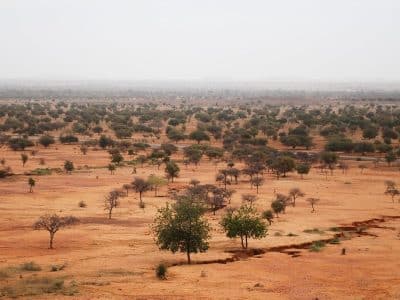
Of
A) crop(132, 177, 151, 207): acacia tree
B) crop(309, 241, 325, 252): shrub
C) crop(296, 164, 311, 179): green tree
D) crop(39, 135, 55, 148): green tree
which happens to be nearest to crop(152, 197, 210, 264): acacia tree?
crop(309, 241, 325, 252): shrub

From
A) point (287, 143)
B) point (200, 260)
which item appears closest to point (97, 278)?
Result: point (200, 260)

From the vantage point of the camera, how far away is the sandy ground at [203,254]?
32531 millimetres

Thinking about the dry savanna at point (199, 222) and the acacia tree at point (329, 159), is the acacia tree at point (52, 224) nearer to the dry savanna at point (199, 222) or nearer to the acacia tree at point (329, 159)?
the dry savanna at point (199, 222)

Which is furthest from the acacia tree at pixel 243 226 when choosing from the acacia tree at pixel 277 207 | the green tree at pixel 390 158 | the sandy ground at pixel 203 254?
the green tree at pixel 390 158

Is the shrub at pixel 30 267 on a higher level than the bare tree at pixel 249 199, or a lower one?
higher

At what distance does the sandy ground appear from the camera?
3253 cm

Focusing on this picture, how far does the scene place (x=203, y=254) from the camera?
41031 mm

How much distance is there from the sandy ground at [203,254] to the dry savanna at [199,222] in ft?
0.39

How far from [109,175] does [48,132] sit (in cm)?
5969

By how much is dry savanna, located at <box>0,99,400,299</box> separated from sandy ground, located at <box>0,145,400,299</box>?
0.12m

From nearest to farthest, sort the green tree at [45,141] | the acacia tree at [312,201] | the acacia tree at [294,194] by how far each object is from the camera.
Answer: the acacia tree at [312,201] → the acacia tree at [294,194] → the green tree at [45,141]

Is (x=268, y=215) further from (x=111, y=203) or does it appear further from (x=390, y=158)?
(x=390, y=158)

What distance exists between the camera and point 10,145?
10488 centimetres

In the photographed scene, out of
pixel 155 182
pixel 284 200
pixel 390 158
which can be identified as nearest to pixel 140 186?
pixel 155 182
